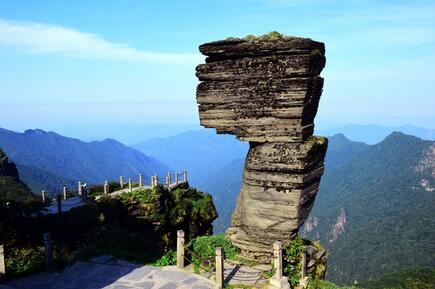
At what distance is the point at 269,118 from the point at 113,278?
7539 millimetres

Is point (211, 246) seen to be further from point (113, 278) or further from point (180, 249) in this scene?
point (113, 278)

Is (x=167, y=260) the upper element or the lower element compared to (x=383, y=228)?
upper

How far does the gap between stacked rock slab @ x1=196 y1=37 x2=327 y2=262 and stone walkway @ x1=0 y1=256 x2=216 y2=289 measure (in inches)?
152

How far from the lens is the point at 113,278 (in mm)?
13844

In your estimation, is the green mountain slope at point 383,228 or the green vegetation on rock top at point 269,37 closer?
the green vegetation on rock top at point 269,37

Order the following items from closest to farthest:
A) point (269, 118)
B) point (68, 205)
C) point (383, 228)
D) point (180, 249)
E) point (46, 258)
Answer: point (180, 249) → point (46, 258) → point (269, 118) → point (68, 205) → point (383, 228)

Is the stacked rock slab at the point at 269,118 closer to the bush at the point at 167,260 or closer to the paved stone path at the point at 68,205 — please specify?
the bush at the point at 167,260

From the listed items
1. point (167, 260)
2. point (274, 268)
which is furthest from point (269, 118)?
point (167, 260)

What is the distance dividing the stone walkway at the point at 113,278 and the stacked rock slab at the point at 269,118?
12.7ft

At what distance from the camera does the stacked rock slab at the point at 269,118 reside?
15109 millimetres

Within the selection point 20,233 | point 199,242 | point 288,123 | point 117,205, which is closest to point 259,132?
point 288,123

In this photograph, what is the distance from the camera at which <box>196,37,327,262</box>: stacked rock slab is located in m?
15.1

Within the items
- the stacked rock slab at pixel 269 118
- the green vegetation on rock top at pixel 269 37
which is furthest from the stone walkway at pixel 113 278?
the green vegetation on rock top at pixel 269 37

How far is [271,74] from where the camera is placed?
1528 cm
